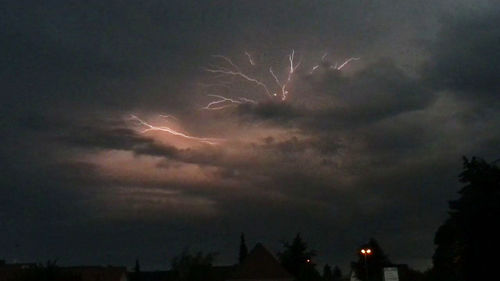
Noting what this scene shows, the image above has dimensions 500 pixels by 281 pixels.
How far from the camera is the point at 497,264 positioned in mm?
44562

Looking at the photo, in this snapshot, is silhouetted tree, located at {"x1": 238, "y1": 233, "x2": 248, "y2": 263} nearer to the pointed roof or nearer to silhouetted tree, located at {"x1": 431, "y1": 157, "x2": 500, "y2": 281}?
the pointed roof

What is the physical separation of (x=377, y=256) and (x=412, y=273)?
250 inches

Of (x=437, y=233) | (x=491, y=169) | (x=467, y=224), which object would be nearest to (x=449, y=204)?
(x=491, y=169)

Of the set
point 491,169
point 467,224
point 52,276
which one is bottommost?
point 52,276

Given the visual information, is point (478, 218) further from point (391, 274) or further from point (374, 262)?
point (374, 262)

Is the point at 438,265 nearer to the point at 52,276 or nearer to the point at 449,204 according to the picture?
the point at 449,204

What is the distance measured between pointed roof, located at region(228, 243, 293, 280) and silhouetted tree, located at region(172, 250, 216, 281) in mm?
7532

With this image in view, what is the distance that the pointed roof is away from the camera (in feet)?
313

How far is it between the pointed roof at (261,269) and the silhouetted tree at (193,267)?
7532 mm

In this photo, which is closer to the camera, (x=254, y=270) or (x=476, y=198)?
(x=476, y=198)

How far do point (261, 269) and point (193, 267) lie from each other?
15.1 meters

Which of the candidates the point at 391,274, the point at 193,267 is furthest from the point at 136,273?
the point at 391,274

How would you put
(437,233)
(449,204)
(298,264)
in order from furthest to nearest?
(298,264)
(437,233)
(449,204)

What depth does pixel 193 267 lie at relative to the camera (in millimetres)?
83625
